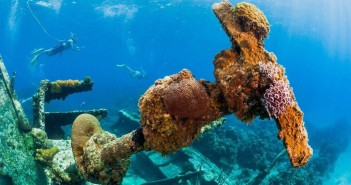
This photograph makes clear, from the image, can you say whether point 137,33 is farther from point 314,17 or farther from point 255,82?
point 255,82

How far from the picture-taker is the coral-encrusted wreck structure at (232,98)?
3.39 meters

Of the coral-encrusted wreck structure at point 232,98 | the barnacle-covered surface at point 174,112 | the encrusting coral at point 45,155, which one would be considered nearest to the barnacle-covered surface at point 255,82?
the coral-encrusted wreck structure at point 232,98

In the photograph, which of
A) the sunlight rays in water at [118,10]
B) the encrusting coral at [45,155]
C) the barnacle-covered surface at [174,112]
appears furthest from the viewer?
the sunlight rays in water at [118,10]

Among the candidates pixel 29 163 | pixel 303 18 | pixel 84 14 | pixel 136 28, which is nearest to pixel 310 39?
pixel 303 18

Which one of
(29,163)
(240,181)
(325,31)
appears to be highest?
(325,31)

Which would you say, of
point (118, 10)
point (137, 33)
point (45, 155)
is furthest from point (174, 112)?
point (137, 33)

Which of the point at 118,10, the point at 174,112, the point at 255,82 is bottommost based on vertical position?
the point at 174,112

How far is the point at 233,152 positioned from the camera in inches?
648

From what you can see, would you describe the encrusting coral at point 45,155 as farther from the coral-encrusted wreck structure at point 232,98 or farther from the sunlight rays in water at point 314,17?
the sunlight rays in water at point 314,17

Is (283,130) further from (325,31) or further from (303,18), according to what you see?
(325,31)

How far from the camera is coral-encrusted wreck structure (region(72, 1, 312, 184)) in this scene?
3.39 metres

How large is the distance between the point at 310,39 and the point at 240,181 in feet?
271

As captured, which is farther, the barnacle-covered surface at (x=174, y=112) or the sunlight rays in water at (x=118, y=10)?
the sunlight rays in water at (x=118, y=10)

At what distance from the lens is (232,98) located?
11.7 feet
